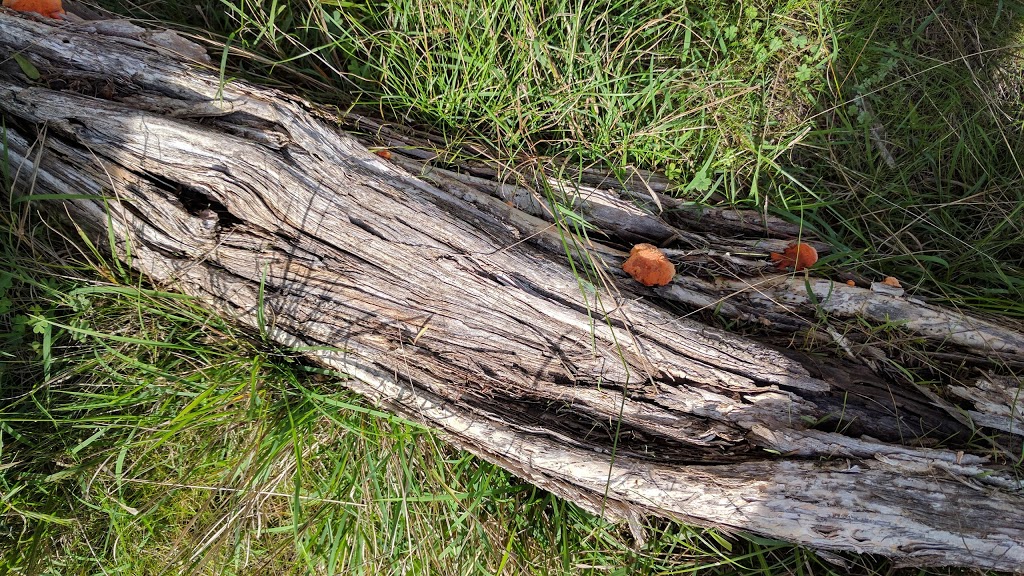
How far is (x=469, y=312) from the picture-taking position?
2289mm

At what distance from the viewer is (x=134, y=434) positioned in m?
2.35

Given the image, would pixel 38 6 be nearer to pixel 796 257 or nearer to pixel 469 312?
pixel 469 312

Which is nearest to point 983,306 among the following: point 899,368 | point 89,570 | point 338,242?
point 899,368

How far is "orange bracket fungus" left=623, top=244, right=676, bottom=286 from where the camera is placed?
231cm

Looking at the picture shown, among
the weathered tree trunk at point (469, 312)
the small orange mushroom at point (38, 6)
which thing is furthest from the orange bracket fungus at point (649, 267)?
the small orange mushroom at point (38, 6)

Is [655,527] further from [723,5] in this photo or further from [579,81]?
[723,5]

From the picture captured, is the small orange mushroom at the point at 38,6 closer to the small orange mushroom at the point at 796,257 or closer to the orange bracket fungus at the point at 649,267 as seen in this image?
the orange bracket fungus at the point at 649,267

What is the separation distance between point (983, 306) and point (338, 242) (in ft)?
9.24

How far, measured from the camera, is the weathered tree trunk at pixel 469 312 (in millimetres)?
2191

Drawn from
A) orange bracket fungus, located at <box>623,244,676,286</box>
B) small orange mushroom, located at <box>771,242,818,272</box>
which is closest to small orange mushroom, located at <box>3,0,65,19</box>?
orange bracket fungus, located at <box>623,244,676,286</box>

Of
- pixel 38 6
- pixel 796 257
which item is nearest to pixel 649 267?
pixel 796 257

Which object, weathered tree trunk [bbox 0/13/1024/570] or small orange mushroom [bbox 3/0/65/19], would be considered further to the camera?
small orange mushroom [bbox 3/0/65/19]

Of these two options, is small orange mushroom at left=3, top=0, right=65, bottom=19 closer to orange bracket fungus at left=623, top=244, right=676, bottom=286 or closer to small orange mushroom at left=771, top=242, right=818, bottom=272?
orange bracket fungus at left=623, top=244, right=676, bottom=286

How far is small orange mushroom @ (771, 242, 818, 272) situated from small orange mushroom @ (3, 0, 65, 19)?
326 centimetres
